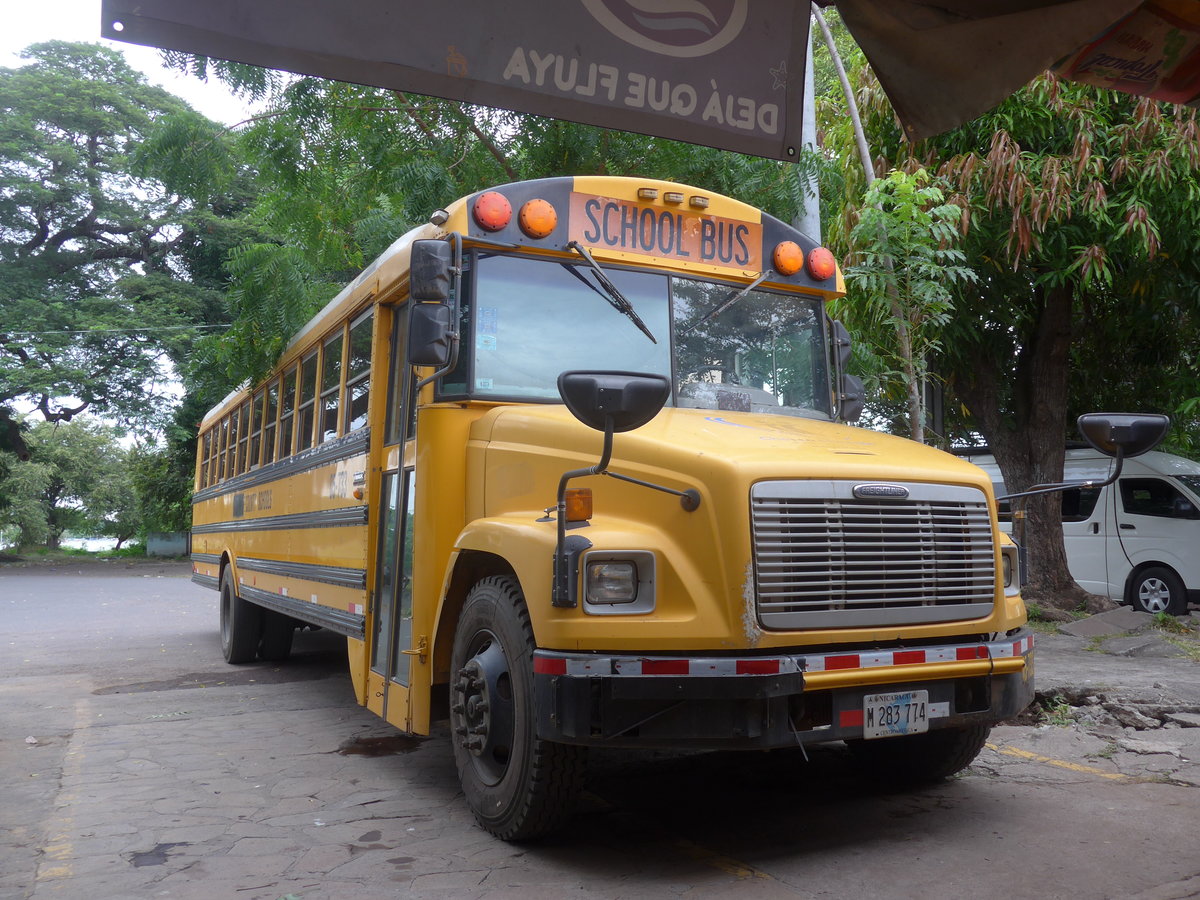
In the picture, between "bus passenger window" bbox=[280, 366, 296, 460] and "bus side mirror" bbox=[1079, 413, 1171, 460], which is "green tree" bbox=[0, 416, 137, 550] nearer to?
"bus passenger window" bbox=[280, 366, 296, 460]

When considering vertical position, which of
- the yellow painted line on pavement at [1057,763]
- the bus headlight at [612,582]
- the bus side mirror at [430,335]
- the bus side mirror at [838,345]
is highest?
the bus side mirror at [838,345]

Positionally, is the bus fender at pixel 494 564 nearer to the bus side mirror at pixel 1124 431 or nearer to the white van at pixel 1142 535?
the bus side mirror at pixel 1124 431

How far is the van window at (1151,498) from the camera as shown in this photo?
12.7 m

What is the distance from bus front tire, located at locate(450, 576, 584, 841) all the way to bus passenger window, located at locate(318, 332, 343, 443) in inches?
105

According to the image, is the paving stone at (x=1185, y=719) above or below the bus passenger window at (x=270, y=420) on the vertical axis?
below

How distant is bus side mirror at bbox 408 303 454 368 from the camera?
4500mm

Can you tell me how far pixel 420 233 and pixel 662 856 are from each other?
3.10 m

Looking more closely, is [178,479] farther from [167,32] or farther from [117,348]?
[167,32]

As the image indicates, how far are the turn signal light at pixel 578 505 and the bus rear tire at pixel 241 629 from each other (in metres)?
6.51

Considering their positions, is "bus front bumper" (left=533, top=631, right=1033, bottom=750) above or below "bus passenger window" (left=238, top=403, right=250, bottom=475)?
below

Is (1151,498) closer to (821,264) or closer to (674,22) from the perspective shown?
(821,264)

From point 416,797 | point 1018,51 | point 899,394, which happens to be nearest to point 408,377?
point 416,797

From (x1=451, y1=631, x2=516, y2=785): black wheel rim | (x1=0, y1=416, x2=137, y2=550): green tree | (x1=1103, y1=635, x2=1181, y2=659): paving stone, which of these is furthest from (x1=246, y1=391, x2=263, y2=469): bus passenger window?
(x1=0, y1=416, x2=137, y2=550): green tree

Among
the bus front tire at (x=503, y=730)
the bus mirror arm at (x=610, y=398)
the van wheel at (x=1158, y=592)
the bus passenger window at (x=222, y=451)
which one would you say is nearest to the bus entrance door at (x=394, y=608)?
the bus front tire at (x=503, y=730)
